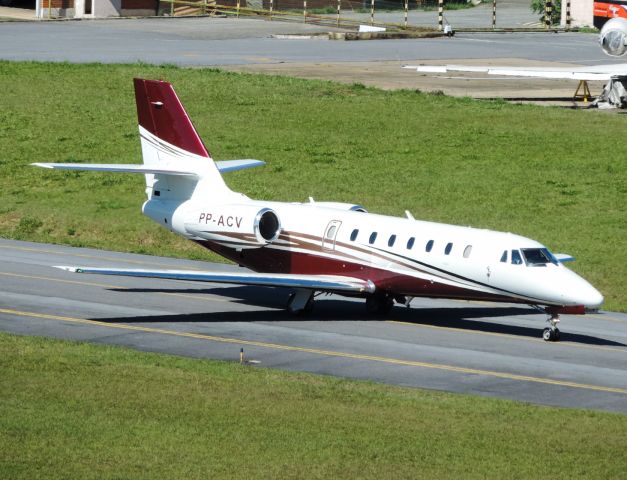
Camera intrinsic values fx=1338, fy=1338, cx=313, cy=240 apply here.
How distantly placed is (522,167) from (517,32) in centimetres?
4851

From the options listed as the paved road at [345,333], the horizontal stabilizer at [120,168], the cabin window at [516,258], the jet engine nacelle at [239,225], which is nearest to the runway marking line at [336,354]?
the paved road at [345,333]

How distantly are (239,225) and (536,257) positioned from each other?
7465 mm

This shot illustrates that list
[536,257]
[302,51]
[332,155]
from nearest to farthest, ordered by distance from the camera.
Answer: [536,257]
[332,155]
[302,51]

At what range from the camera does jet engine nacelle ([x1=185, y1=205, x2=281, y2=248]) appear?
31781 mm

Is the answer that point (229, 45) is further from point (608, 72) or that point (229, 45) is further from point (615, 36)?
point (615, 36)

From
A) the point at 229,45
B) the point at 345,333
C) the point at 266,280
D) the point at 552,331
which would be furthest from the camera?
the point at 229,45

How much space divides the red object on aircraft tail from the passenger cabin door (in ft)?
14.4

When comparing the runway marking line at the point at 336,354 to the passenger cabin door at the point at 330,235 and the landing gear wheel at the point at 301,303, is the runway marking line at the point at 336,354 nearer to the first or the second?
the landing gear wheel at the point at 301,303

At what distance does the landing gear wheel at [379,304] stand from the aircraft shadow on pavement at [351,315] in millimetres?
131

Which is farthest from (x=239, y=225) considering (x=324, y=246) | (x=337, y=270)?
(x=337, y=270)

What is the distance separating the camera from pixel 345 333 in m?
29.2

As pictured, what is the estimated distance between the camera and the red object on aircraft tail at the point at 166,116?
1335 inches

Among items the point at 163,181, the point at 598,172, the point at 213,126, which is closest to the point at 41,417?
the point at 163,181

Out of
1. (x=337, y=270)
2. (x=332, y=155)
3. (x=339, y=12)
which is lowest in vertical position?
(x=337, y=270)
